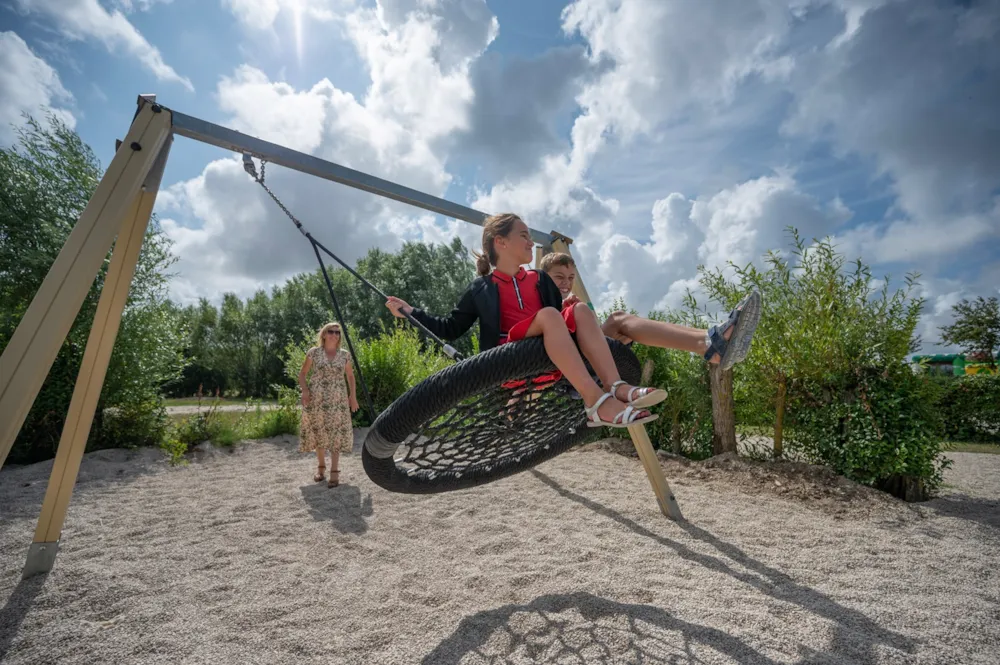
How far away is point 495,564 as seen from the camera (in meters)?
3.17

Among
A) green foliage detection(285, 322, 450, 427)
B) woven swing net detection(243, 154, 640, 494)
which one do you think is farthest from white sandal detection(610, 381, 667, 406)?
green foliage detection(285, 322, 450, 427)

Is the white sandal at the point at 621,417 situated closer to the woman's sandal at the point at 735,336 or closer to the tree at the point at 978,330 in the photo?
the woman's sandal at the point at 735,336

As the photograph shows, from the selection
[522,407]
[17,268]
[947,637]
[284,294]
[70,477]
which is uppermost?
[284,294]

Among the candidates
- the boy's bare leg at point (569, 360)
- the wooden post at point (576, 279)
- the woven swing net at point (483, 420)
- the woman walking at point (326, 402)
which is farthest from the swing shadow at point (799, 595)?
the woman walking at point (326, 402)

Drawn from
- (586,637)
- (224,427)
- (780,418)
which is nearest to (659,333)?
(586,637)

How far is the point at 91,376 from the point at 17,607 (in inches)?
47.7

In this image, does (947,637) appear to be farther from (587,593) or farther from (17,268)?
(17,268)

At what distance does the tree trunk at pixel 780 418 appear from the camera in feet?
17.4

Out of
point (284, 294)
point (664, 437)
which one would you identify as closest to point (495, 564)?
point (664, 437)

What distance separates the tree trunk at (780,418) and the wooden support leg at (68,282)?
551cm

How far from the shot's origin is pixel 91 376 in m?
3.07

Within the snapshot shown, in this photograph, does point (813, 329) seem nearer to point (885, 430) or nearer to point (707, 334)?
point (885, 430)

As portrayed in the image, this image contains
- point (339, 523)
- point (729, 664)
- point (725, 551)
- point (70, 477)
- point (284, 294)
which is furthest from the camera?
point (284, 294)

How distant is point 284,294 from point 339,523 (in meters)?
29.6
